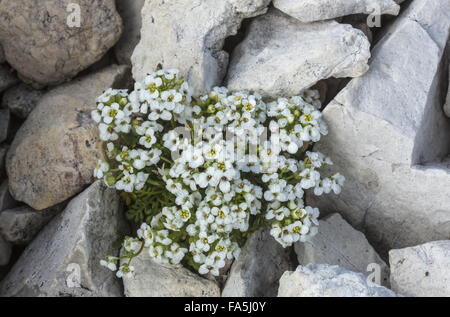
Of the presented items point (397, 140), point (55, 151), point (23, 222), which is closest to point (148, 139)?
point (55, 151)

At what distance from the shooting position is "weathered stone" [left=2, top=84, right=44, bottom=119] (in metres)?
6.00

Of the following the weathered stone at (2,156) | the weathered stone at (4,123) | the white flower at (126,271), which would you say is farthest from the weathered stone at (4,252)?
the white flower at (126,271)

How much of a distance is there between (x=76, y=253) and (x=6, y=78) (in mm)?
2001

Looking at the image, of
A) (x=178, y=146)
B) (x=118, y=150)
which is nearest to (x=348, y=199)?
(x=178, y=146)

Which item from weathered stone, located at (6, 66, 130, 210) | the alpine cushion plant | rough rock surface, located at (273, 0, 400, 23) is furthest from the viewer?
weathered stone, located at (6, 66, 130, 210)

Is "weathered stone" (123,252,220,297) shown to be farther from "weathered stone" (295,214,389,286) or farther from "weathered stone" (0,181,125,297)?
"weathered stone" (295,214,389,286)

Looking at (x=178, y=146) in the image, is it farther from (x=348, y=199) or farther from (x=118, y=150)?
(x=348, y=199)

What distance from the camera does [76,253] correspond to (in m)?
5.01

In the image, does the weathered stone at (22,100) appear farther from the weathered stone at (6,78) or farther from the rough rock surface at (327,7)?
the rough rock surface at (327,7)

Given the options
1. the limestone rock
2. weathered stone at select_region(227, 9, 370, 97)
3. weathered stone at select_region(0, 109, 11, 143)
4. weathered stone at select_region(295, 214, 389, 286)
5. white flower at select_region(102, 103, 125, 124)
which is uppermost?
weathered stone at select_region(227, 9, 370, 97)

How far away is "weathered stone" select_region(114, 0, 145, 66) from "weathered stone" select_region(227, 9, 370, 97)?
43.4 inches

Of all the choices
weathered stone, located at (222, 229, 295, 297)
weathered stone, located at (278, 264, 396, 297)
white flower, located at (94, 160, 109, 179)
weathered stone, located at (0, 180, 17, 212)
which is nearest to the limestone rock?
weathered stone, located at (0, 180, 17, 212)

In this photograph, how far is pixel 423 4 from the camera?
5.55 metres
